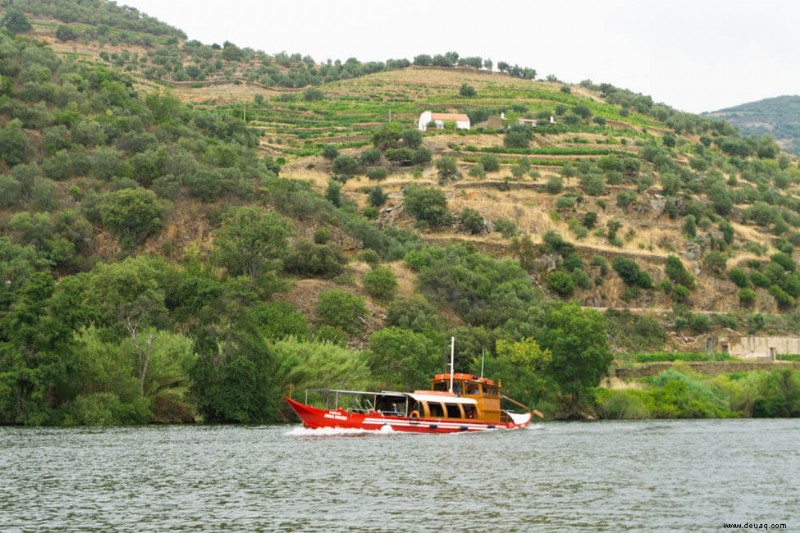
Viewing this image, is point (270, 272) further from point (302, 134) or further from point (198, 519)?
point (302, 134)

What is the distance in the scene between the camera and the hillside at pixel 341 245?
61.4 metres

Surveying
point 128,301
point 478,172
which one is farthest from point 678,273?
point 128,301

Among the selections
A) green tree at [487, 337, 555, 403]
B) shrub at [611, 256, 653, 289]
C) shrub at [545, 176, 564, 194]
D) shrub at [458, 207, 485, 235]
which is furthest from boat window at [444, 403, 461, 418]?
shrub at [545, 176, 564, 194]

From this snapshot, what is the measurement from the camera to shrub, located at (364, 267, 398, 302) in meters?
82.0

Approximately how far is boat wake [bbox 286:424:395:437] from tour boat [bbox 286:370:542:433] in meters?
0.17

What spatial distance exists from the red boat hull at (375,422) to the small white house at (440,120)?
82.7 m

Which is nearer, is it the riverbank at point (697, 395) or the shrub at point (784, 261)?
the riverbank at point (697, 395)

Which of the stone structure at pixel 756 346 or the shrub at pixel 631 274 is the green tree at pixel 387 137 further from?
the stone structure at pixel 756 346

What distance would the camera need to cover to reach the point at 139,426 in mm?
56594

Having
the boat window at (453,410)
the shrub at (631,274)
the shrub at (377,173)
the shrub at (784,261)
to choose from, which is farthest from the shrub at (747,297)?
the boat window at (453,410)

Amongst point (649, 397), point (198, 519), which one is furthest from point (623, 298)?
point (198, 519)

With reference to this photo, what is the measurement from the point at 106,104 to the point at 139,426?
53239mm

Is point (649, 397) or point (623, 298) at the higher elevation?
point (623, 298)

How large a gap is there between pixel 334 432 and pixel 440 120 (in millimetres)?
90342
